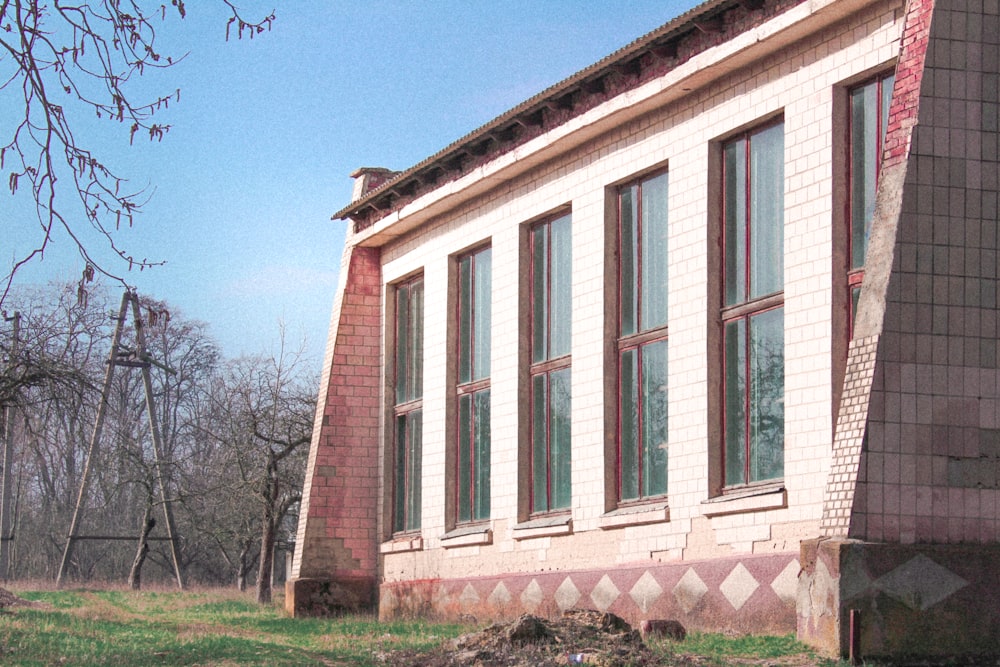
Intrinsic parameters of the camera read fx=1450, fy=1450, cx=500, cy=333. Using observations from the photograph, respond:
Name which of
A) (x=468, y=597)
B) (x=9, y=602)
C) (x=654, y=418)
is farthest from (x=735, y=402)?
(x=9, y=602)

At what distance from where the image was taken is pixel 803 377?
634 inches

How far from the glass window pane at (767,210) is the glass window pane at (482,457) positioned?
7.30 m

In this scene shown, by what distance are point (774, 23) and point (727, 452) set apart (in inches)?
201

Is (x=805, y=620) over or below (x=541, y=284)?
below

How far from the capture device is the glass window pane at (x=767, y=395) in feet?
54.7

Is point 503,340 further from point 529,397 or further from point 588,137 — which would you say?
point 588,137

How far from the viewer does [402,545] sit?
25.4 metres

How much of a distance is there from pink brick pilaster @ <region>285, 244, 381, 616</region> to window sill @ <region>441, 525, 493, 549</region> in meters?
2.96

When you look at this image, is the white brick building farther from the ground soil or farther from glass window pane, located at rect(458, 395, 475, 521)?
the ground soil

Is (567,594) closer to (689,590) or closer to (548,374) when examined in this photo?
(689,590)

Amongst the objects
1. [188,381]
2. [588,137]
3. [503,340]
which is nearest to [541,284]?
[503,340]

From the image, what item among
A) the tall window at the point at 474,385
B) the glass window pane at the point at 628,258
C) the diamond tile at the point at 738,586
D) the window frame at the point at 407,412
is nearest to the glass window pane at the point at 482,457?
the tall window at the point at 474,385

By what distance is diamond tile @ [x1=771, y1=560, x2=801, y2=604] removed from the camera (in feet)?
50.3

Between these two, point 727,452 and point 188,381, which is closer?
point 727,452
